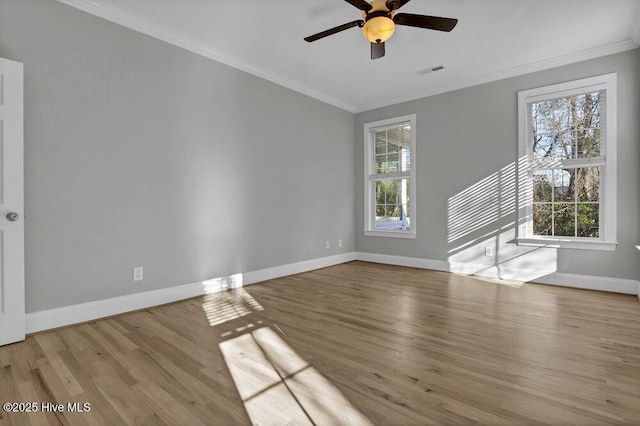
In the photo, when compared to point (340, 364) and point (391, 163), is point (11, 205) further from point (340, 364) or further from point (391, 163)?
point (391, 163)

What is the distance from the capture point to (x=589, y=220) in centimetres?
395

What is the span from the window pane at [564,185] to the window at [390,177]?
1.89 metres

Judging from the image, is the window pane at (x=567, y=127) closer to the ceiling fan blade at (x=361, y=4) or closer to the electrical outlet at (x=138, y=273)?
the ceiling fan blade at (x=361, y=4)

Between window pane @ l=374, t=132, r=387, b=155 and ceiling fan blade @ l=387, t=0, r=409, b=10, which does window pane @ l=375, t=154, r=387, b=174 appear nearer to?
window pane @ l=374, t=132, r=387, b=155

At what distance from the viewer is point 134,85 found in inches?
124

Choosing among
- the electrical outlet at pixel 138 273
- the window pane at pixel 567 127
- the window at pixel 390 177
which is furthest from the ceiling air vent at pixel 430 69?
the electrical outlet at pixel 138 273

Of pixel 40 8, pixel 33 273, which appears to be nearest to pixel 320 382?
pixel 33 273

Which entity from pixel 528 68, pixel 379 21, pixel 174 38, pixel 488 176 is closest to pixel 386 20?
pixel 379 21

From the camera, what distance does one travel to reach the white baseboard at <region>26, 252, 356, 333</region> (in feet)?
8.61

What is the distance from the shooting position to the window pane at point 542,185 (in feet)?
13.8

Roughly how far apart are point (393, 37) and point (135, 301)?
3830mm

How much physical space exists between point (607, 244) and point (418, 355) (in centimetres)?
319

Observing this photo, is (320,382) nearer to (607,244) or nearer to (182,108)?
(182,108)

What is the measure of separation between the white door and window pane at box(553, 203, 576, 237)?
5561 mm
